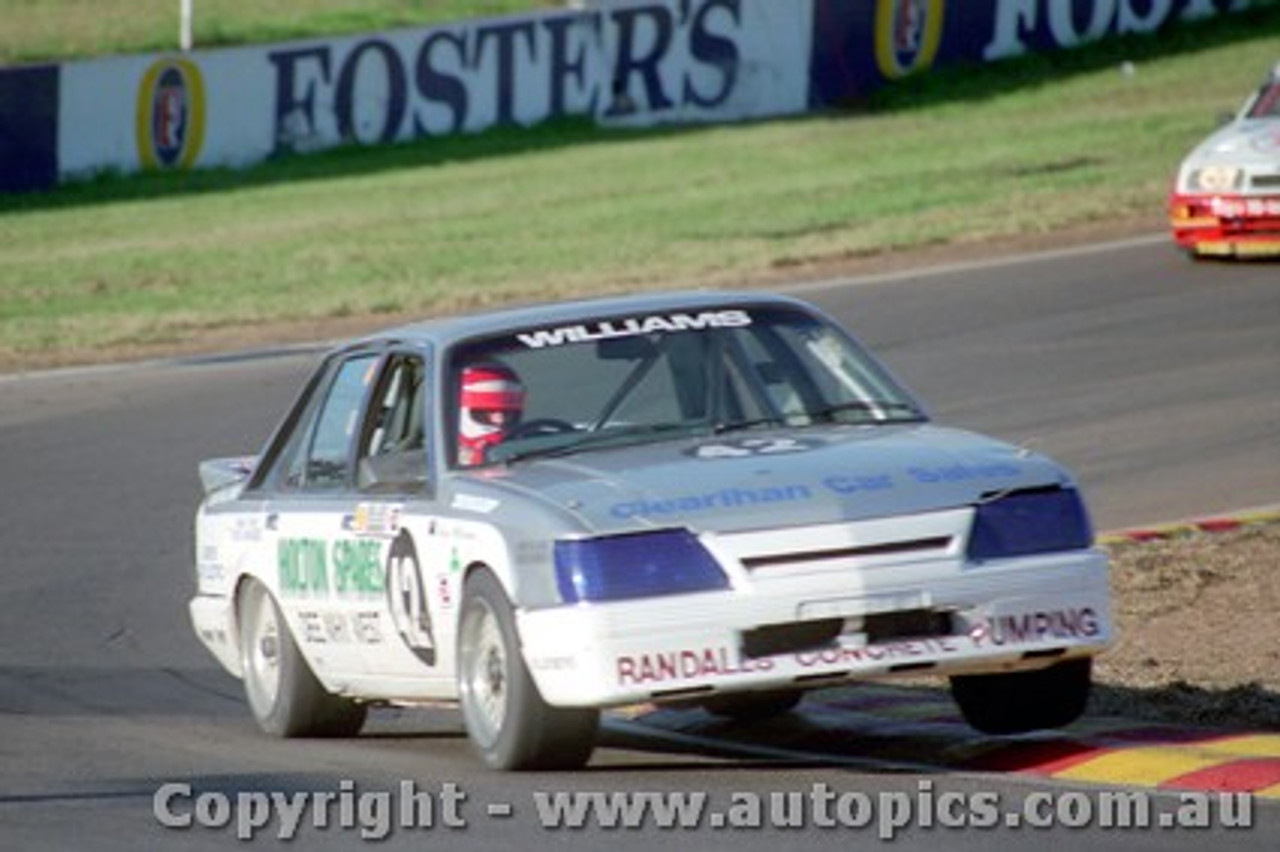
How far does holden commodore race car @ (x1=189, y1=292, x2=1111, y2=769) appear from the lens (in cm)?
807

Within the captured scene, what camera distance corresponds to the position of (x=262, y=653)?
33.8 ft

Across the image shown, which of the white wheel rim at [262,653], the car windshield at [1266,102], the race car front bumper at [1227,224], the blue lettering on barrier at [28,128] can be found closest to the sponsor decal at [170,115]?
the blue lettering on barrier at [28,128]

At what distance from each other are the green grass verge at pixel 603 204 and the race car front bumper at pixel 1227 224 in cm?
299

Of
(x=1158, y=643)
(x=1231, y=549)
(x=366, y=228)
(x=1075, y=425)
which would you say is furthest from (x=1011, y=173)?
(x=1158, y=643)

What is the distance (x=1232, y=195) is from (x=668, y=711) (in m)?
13.0

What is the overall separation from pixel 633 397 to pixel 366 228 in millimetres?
20835

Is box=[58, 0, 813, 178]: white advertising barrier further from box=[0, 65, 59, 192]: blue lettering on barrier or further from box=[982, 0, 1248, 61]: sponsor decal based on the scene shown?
box=[982, 0, 1248, 61]: sponsor decal

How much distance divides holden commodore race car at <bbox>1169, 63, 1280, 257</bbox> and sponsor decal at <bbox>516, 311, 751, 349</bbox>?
1321 cm

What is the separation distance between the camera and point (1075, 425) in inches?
669

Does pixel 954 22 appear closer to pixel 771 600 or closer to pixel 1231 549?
pixel 1231 549

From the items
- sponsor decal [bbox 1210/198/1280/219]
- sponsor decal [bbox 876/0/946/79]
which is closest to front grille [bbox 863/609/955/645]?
sponsor decal [bbox 1210/198/1280/219]

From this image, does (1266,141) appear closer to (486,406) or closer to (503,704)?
(486,406)

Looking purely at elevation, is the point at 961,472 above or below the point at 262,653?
above

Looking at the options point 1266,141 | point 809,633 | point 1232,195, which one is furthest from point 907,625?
point 1266,141
